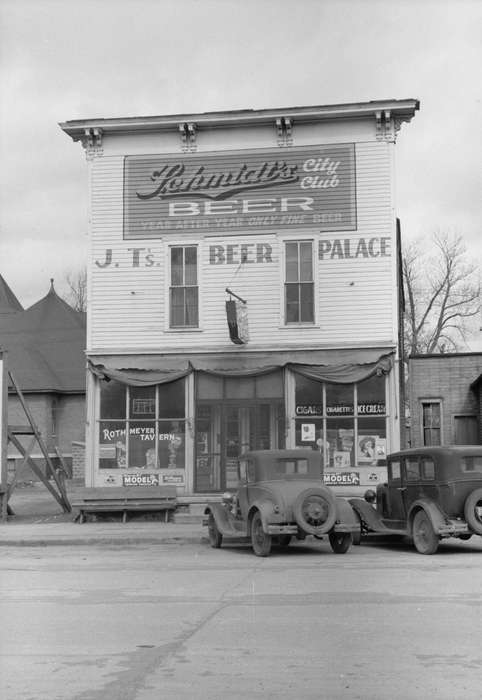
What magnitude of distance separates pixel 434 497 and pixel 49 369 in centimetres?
3052

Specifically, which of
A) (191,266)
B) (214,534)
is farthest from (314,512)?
(191,266)

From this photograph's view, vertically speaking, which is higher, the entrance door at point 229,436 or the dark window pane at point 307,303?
the dark window pane at point 307,303

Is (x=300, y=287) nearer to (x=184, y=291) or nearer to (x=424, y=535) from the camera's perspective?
(x=184, y=291)

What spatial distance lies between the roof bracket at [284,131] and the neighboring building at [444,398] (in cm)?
1084

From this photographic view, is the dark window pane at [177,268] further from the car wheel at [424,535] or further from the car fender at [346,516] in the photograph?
the car wheel at [424,535]

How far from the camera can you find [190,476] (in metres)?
22.9

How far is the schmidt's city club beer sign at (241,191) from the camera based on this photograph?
75.6 feet

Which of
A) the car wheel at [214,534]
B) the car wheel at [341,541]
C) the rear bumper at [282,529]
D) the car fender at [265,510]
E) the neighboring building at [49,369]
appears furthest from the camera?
the neighboring building at [49,369]

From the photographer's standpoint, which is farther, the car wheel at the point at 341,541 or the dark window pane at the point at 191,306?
the dark window pane at the point at 191,306

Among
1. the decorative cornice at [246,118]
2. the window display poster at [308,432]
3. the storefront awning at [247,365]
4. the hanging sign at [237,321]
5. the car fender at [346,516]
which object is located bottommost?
the car fender at [346,516]

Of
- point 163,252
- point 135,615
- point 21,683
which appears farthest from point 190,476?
point 21,683

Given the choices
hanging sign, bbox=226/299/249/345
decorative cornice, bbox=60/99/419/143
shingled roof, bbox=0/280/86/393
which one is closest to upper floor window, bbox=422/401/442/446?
hanging sign, bbox=226/299/249/345

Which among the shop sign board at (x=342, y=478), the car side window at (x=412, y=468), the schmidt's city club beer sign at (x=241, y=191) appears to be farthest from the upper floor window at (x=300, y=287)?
the car side window at (x=412, y=468)

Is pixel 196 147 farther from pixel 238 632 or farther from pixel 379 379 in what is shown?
pixel 238 632
